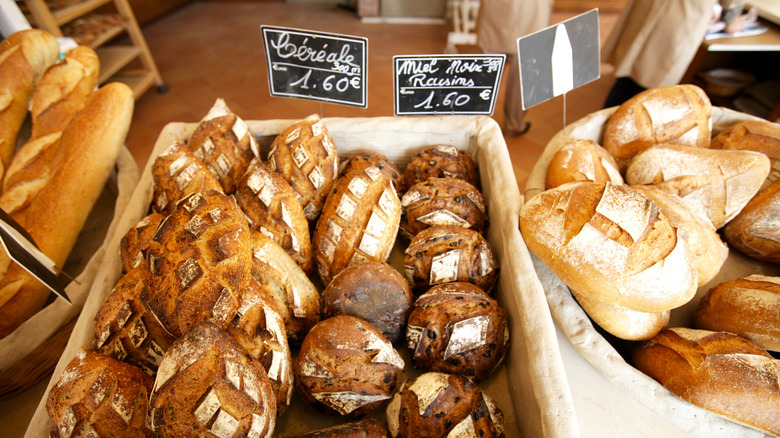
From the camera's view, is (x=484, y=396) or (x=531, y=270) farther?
(x=531, y=270)

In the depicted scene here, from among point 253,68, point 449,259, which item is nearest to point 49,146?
point 449,259

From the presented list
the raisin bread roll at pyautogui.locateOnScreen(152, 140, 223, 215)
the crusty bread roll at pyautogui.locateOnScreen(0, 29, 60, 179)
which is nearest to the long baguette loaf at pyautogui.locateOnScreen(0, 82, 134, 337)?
the crusty bread roll at pyautogui.locateOnScreen(0, 29, 60, 179)

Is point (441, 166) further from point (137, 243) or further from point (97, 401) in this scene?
point (97, 401)

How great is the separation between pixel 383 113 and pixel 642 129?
2.76m

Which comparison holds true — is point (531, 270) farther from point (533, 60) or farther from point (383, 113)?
point (383, 113)

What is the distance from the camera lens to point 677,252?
1035 mm

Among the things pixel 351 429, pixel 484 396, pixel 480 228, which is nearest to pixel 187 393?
pixel 351 429

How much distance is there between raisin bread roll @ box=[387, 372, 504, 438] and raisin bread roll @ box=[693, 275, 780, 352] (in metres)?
0.76

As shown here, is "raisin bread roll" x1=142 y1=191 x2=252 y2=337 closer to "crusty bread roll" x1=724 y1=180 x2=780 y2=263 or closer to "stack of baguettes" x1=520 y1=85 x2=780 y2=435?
"stack of baguettes" x1=520 y1=85 x2=780 y2=435

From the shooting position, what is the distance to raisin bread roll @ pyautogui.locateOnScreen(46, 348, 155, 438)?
85cm

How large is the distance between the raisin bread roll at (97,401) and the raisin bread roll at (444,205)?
3.08ft

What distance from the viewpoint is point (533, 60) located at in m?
1.42

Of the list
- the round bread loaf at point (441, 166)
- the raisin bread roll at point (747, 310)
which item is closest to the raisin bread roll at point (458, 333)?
the round bread loaf at point (441, 166)

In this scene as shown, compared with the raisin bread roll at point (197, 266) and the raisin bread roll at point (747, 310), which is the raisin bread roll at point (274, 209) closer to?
the raisin bread roll at point (197, 266)
